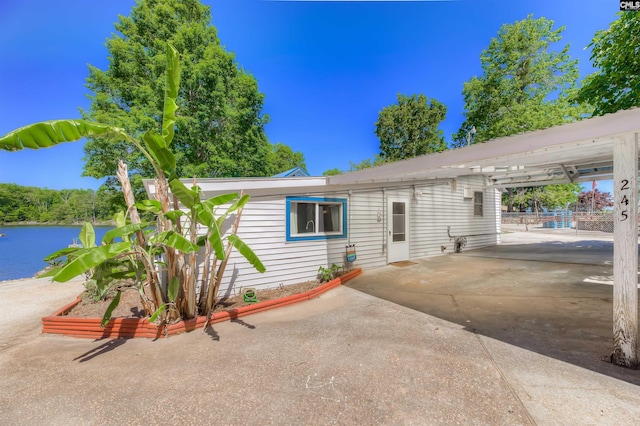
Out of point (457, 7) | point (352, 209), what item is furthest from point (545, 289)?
point (457, 7)

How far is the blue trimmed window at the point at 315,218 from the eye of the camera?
19.9ft

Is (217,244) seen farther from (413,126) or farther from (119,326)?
(413,126)

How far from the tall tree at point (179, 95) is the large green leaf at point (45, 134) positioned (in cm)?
941

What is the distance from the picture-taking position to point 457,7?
1181cm

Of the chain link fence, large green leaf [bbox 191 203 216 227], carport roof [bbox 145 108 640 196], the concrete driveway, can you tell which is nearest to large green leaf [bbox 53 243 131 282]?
large green leaf [bbox 191 203 216 227]

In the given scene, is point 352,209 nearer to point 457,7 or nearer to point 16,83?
point 457,7

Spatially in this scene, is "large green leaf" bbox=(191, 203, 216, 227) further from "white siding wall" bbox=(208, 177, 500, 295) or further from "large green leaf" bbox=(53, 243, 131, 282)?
"white siding wall" bbox=(208, 177, 500, 295)

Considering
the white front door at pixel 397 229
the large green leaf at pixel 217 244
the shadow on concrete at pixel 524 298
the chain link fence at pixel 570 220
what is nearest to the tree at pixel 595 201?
the chain link fence at pixel 570 220

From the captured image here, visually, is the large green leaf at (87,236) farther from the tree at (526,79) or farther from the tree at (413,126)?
the tree at (413,126)

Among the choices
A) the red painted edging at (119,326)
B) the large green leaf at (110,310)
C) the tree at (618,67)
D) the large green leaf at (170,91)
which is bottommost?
the red painted edging at (119,326)

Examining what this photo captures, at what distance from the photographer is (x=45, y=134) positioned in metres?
2.76

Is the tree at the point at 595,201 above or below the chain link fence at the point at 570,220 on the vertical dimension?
above

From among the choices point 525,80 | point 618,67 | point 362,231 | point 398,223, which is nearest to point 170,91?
point 362,231

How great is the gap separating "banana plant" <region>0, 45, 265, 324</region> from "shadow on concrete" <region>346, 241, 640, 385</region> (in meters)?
3.43
